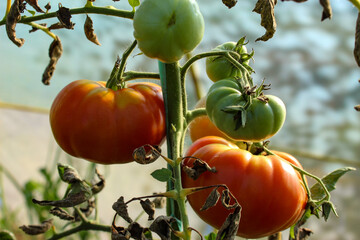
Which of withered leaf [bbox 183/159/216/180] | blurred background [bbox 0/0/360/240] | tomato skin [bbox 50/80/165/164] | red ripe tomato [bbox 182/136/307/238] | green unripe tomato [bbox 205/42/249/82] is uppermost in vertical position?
green unripe tomato [bbox 205/42/249/82]

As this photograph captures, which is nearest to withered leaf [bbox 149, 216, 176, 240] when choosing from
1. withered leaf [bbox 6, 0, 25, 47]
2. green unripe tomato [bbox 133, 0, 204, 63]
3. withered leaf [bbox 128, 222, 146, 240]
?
withered leaf [bbox 128, 222, 146, 240]

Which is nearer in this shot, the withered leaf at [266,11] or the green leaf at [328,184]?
the withered leaf at [266,11]

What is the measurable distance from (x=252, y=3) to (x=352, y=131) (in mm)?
835

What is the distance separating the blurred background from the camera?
204 cm

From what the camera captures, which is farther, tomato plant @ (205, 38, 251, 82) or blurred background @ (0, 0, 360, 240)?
blurred background @ (0, 0, 360, 240)

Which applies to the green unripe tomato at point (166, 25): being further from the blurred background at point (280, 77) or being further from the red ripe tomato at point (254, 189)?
the blurred background at point (280, 77)

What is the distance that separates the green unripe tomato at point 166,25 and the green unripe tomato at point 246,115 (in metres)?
0.07

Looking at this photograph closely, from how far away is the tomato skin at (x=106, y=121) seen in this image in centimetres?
52

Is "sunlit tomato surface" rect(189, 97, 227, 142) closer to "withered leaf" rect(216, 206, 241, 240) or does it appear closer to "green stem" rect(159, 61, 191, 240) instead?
"green stem" rect(159, 61, 191, 240)

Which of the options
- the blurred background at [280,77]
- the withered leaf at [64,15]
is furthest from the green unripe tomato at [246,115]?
the blurred background at [280,77]

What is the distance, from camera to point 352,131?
7.52ft

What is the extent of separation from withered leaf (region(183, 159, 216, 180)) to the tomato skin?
0.20 ft

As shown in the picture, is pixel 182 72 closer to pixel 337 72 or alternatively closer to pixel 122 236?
pixel 122 236

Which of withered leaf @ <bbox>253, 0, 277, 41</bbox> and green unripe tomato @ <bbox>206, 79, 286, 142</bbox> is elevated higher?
withered leaf @ <bbox>253, 0, 277, 41</bbox>
